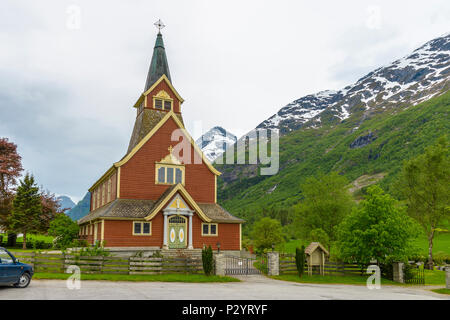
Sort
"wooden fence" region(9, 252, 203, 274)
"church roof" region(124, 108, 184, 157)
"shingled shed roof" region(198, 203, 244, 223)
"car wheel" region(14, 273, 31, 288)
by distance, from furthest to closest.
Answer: "church roof" region(124, 108, 184, 157) < "shingled shed roof" region(198, 203, 244, 223) < "wooden fence" region(9, 252, 203, 274) < "car wheel" region(14, 273, 31, 288)

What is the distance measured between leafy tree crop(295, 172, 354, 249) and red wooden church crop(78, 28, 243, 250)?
10096 millimetres

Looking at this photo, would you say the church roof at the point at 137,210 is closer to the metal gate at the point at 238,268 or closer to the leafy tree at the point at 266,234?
the metal gate at the point at 238,268

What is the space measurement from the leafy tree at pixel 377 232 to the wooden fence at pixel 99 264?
1130 cm

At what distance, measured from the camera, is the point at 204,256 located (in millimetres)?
24016

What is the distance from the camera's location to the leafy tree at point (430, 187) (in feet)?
131

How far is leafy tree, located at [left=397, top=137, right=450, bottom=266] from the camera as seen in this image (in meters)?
40.0

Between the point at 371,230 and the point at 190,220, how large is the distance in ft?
46.8

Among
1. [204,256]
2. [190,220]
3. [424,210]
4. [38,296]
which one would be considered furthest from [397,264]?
[38,296]

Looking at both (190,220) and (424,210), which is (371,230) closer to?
(190,220)

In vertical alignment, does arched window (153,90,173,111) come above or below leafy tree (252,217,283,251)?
above

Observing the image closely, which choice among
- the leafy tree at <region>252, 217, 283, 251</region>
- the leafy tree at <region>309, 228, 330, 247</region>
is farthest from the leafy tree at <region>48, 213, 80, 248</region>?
the leafy tree at <region>309, 228, 330, 247</region>

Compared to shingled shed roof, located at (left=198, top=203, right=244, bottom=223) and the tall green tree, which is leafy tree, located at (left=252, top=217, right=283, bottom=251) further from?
the tall green tree

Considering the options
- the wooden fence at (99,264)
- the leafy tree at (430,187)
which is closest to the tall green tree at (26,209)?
the wooden fence at (99,264)
